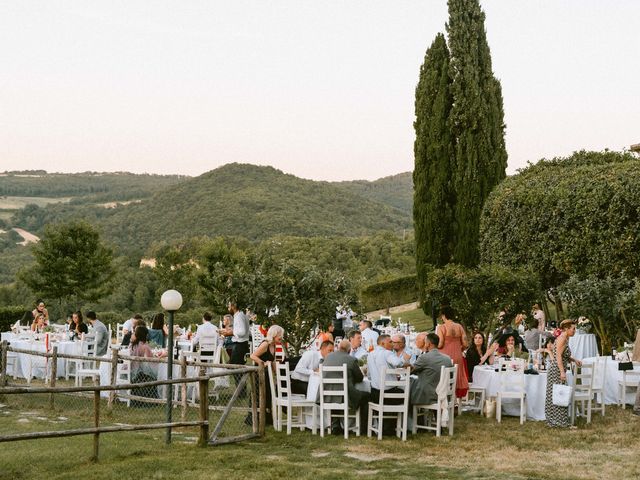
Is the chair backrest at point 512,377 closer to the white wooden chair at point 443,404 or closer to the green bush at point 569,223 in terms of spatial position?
the white wooden chair at point 443,404

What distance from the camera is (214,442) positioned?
11.4 m

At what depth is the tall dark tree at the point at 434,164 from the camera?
34.2m

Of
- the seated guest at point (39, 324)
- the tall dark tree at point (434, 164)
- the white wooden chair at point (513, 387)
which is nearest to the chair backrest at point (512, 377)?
the white wooden chair at point (513, 387)

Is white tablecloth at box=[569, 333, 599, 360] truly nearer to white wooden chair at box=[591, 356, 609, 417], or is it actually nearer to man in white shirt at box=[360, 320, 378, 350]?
man in white shirt at box=[360, 320, 378, 350]

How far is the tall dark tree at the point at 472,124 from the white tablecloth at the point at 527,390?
1949 centimetres

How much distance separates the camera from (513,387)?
45.5 feet

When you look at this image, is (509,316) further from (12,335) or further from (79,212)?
(79,212)

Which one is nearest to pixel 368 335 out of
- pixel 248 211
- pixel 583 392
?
pixel 583 392

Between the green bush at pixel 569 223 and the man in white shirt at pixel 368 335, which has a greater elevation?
the green bush at pixel 569 223

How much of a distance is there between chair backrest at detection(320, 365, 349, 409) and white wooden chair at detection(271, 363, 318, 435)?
258mm

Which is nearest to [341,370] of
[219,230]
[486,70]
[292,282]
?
[292,282]

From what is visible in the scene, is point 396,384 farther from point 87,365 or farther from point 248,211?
point 248,211

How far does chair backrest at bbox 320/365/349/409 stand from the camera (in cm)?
1238

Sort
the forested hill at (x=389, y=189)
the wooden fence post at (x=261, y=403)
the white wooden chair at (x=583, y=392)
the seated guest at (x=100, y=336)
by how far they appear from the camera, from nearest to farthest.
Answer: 1. the wooden fence post at (x=261, y=403)
2. the white wooden chair at (x=583, y=392)
3. the seated guest at (x=100, y=336)
4. the forested hill at (x=389, y=189)
